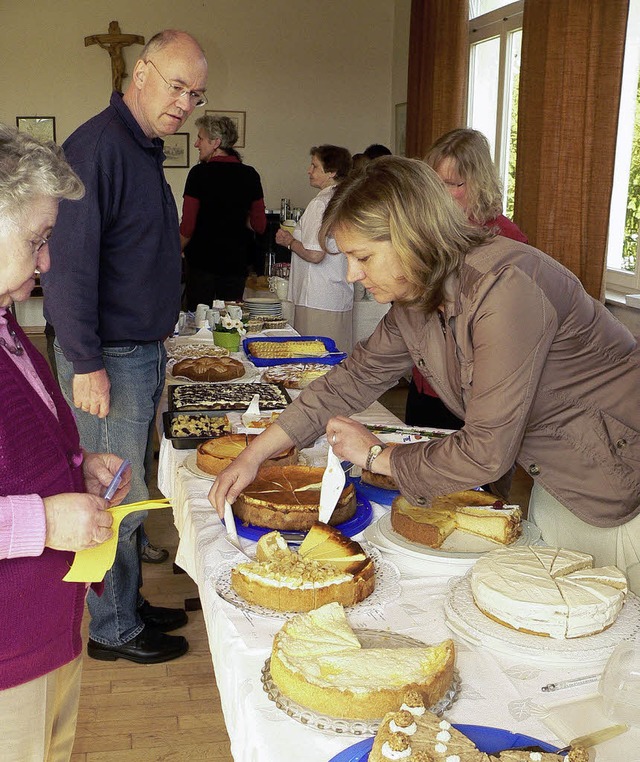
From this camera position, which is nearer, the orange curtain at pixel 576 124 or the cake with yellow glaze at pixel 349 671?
the cake with yellow glaze at pixel 349 671

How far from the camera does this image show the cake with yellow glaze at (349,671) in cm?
94

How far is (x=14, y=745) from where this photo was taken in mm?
1161

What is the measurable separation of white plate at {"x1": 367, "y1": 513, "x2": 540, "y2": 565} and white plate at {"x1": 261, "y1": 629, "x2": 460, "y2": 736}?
28 centimetres

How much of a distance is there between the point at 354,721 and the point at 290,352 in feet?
7.42

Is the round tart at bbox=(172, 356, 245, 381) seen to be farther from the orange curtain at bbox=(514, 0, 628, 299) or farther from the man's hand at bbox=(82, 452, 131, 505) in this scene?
the orange curtain at bbox=(514, 0, 628, 299)

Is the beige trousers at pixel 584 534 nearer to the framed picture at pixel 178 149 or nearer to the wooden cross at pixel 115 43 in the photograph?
the framed picture at pixel 178 149

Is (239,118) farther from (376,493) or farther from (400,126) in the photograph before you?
(376,493)

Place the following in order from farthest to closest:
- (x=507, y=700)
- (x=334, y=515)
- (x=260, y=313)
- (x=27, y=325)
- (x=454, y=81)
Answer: (x=27, y=325) < (x=454, y=81) < (x=260, y=313) < (x=334, y=515) < (x=507, y=700)

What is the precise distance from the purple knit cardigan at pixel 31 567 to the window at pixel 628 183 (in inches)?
132

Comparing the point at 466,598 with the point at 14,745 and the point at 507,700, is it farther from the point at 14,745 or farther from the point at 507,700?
the point at 14,745

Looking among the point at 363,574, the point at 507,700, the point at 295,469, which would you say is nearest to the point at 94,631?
the point at 295,469

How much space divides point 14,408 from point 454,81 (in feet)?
17.7

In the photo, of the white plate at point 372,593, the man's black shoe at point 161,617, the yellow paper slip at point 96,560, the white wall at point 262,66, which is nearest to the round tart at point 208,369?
the man's black shoe at point 161,617

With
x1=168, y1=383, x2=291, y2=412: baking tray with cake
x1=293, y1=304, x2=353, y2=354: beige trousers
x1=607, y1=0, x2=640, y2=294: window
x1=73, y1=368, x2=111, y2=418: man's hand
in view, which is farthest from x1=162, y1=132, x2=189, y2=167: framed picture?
x1=73, y1=368, x2=111, y2=418: man's hand
